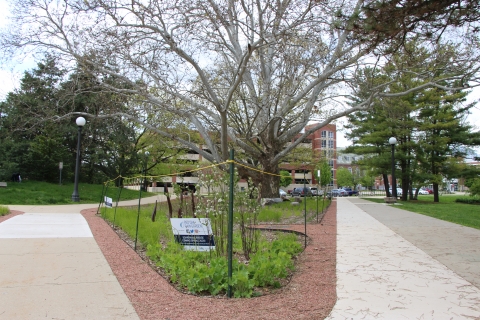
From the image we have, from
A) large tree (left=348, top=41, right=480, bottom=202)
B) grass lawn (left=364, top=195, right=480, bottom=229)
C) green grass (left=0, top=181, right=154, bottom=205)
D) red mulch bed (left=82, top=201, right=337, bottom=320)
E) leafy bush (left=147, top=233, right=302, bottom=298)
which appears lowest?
red mulch bed (left=82, top=201, right=337, bottom=320)

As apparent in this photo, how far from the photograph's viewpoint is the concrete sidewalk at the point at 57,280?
13.5ft

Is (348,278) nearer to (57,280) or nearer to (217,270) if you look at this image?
(217,270)

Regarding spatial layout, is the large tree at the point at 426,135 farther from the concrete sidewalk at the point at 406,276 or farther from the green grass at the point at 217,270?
the green grass at the point at 217,270

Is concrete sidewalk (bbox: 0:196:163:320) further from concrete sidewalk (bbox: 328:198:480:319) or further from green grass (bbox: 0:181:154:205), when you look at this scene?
green grass (bbox: 0:181:154:205)

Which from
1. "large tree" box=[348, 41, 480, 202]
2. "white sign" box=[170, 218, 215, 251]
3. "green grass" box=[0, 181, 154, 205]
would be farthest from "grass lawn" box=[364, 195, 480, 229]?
"green grass" box=[0, 181, 154, 205]

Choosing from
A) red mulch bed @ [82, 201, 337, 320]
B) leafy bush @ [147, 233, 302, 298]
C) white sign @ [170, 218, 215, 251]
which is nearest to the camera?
red mulch bed @ [82, 201, 337, 320]

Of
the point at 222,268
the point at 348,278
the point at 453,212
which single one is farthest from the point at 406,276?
the point at 453,212

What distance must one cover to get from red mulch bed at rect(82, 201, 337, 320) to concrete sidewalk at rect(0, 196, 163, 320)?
0.64 ft

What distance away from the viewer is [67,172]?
2956 centimetres

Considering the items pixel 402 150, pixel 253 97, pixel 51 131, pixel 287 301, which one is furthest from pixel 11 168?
pixel 402 150

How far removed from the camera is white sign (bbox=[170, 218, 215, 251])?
20.0 feet

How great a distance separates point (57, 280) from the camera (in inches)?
207

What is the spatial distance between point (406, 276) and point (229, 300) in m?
2.75

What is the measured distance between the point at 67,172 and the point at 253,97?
18.1 meters
